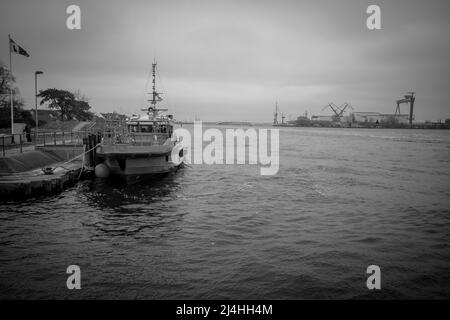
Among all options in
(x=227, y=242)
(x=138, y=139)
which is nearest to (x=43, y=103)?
(x=138, y=139)

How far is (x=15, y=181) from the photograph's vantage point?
16266 mm

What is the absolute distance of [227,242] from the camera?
38.0ft

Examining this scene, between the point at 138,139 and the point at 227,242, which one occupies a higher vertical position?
the point at 138,139

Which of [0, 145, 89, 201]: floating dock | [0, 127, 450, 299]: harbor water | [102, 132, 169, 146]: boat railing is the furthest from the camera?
[102, 132, 169, 146]: boat railing

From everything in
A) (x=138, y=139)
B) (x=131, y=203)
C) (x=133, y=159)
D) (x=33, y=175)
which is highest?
(x=138, y=139)

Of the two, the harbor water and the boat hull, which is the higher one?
the boat hull

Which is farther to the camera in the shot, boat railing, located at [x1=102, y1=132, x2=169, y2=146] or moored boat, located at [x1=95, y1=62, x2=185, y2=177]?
boat railing, located at [x1=102, y1=132, x2=169, y2=146]

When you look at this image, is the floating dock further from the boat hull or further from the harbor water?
the boat hull

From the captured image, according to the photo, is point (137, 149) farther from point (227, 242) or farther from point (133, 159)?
point (227, 242)

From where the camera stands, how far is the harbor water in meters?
8.41

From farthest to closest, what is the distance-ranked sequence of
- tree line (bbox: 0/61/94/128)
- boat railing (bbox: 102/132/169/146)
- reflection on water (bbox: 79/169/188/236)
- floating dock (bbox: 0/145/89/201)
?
tree line (bbox: 0/61/94/128)
boat railing (bbox: 102/132/169/146)
floating dock (bbox: 0/145/89/201)
reflection on water (bbox: 79/169/188/236)

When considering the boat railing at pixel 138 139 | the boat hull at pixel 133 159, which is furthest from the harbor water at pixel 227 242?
the boat railing at pixel 138 139

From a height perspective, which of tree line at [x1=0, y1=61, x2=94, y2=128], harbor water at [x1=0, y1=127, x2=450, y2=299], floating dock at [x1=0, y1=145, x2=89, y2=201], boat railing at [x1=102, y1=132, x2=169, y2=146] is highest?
tree line at [x1=0, y1=61, x2=94, y2=128]

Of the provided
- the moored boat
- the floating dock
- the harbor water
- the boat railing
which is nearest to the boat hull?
the moored boat
